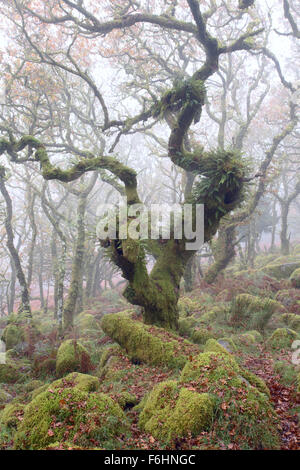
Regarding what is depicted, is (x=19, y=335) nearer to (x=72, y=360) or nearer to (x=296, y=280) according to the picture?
(x=72, y=360)

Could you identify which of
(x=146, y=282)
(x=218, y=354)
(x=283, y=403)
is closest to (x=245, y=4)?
(x=146, y=282)

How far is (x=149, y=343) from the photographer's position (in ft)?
20.1

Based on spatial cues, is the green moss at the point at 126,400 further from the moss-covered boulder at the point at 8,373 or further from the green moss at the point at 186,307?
the green moss at the point at 186,307

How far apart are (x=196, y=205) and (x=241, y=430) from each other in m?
5.30

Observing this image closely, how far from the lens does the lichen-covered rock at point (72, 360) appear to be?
6.53m

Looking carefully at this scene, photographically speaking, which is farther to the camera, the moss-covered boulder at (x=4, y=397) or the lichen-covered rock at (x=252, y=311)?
the lichen-covered rock at (x=252, y=311)

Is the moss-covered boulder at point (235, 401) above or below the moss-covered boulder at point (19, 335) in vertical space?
above

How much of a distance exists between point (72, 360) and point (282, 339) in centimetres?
462

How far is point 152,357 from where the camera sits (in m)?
5.91

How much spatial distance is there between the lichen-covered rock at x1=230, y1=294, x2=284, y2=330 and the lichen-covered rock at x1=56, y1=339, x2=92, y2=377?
4.26m

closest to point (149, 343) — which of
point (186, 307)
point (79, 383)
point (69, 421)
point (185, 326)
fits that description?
point (79, 383)

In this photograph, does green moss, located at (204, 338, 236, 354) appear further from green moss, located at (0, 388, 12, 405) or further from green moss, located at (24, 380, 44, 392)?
green moss, located at (0, 388, 12, 405)

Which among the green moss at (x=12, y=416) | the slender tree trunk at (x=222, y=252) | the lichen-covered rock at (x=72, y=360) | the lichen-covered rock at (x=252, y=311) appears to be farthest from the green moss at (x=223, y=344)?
the slender tree trunk at (x=222, y=252)

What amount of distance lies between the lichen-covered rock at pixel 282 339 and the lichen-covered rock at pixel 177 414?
10.7 ft
